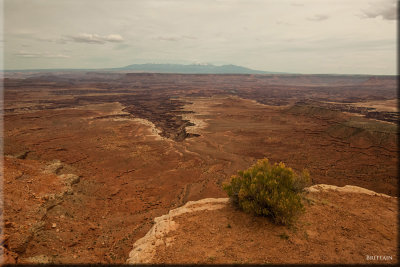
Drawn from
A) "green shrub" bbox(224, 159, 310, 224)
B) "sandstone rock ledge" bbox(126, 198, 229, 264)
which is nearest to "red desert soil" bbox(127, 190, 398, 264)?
"sandstone rock ledge" bbox(126, 198, 229, 264)

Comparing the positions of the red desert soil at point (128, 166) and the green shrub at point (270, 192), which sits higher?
the green shrub at point (270, 192)

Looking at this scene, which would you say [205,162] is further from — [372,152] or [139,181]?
[372,152]

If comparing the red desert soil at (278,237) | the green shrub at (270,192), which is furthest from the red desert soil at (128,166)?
the green shrub at (270,192)

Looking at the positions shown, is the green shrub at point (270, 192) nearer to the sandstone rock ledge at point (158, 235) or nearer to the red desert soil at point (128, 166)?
the sandstone rock ledge at point (158, 235)

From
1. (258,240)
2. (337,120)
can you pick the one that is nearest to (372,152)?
(337,120)

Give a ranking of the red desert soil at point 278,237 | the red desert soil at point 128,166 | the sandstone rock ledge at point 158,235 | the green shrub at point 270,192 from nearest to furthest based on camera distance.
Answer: the red desert soil at point 278,237 → the sandstone rock ledge at point 158,235 → the green shrub at point 270,192 → the red desert soil at point 128,166

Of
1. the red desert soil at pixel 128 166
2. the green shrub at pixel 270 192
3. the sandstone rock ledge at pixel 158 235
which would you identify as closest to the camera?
the sandstone rock ledge at pixel 158 235
